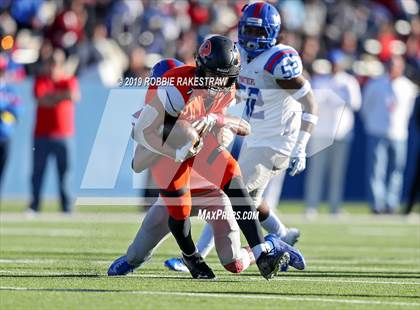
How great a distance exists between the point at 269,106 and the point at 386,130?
25.8 ft

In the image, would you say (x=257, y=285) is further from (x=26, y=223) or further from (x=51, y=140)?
(x=51, y=140)

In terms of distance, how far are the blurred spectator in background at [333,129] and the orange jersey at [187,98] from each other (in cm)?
796

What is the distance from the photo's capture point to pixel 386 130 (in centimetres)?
1595

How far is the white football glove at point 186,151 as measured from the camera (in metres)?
6.63

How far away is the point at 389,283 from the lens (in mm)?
7066

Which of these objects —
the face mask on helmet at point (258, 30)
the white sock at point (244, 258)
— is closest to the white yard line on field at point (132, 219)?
the face mask on helmet at point (258, 30)

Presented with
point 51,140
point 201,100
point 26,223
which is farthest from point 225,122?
point 51,140

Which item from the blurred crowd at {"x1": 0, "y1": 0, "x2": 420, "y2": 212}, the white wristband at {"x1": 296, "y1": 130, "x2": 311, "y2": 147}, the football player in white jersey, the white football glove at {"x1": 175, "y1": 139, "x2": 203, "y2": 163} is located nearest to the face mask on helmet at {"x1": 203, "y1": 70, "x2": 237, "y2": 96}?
the white football glove at {"x1": 175, "y1": 139, "x2": 203, "y2": 163}

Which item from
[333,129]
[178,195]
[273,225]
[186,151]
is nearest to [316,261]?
[273,225]

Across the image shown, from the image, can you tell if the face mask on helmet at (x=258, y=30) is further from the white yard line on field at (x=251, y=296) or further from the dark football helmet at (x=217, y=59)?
the white yard line on field at (x=251, y=296)

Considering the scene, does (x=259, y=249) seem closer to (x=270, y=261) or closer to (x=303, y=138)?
(x=270, y=261)

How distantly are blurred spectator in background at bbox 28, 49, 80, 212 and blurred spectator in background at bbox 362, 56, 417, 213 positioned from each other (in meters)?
4.75

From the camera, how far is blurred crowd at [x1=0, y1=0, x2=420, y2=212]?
1666cm

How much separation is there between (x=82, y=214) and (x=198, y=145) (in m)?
8.27
